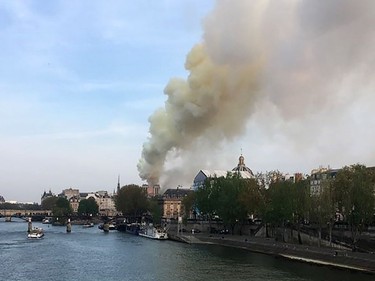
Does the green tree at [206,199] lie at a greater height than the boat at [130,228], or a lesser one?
greater

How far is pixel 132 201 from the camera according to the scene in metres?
164

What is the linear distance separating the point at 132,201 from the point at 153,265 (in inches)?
4174

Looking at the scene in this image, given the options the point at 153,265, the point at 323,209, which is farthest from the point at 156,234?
the point at 153,265

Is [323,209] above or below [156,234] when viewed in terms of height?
above

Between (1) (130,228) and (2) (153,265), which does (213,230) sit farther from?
(2) (153,265)

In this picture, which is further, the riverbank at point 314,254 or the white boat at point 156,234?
the white boat at point 156,234

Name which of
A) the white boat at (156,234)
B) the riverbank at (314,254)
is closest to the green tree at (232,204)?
the riverbank at (314,254)

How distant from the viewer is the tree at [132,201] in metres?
164

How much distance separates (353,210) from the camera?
6212cm

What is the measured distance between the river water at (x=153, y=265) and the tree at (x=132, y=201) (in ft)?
275

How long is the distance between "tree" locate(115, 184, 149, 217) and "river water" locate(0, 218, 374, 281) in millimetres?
83768

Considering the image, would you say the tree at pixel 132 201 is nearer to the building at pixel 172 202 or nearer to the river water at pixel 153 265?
the building at pixel 172 202

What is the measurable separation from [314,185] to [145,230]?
39562mm

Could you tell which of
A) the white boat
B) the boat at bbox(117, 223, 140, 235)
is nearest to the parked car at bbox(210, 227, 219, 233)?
the white boat
